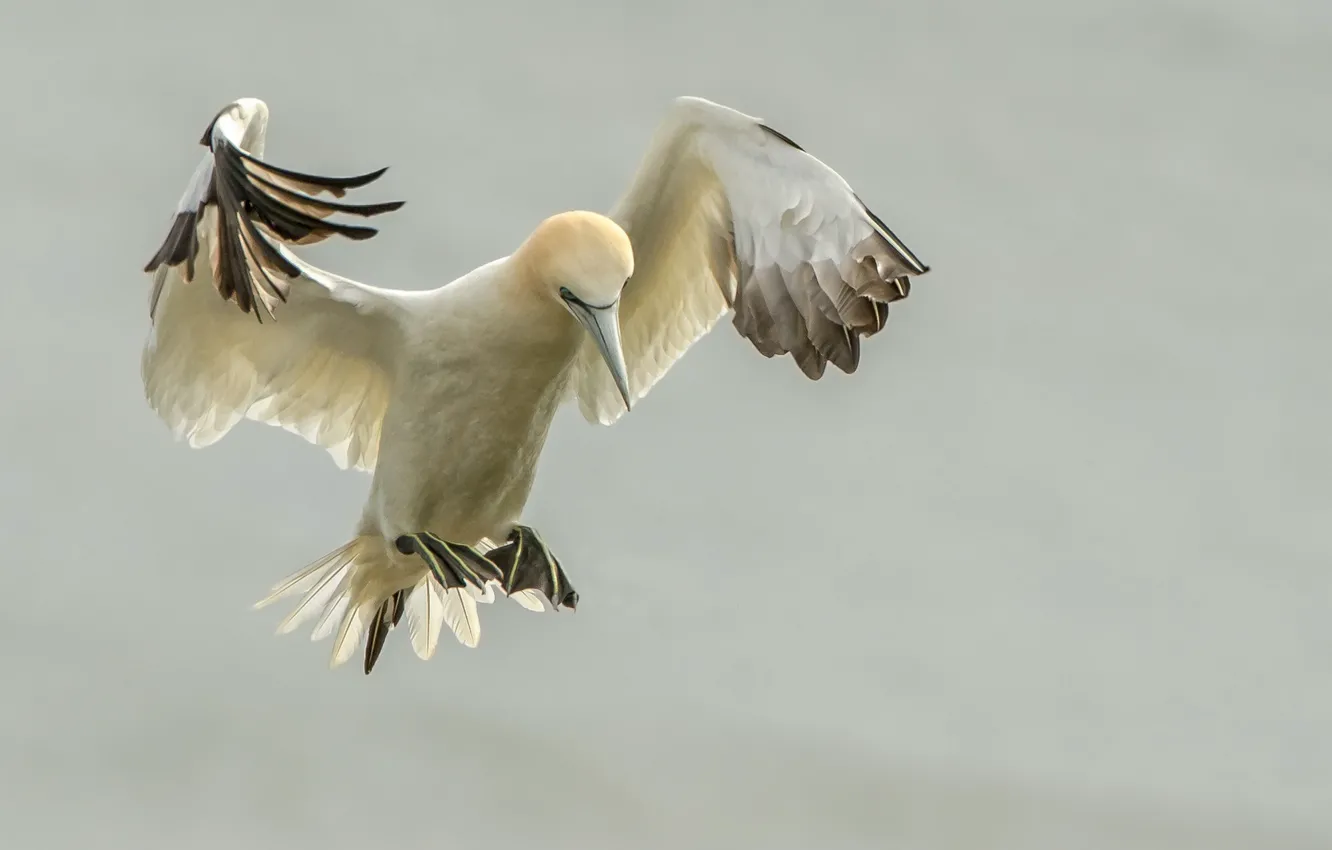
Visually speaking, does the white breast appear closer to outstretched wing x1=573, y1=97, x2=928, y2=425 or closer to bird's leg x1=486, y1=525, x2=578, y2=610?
bird's leg x1=486, y1=525, x2=578, y2=610

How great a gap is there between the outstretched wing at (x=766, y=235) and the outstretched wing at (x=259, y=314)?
49 cm

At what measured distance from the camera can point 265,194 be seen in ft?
9.66

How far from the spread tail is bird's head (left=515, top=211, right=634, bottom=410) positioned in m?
0.73

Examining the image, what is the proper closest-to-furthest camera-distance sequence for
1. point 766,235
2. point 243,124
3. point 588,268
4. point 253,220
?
point 253,220, point 588,268, point 243,124, point 766,235

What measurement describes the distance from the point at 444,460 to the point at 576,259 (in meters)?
0.48

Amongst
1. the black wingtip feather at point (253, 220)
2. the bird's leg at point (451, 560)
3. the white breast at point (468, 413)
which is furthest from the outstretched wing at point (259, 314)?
the bird's leg at point (451, 560)

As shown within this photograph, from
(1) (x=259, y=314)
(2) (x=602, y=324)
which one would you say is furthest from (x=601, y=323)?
(1) (x=259, y=314)

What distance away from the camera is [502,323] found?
338 cm

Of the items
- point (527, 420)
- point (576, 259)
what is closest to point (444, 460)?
point (527, 420)

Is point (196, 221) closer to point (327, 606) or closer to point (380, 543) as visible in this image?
point (380, 543)

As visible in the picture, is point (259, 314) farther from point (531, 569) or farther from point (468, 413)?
point (531, 569)

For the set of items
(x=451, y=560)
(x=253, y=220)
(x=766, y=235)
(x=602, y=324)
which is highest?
(x=766, y=235)

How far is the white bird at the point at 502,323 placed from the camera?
10.8 feet

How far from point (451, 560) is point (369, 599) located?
52cm
